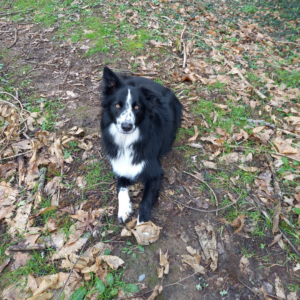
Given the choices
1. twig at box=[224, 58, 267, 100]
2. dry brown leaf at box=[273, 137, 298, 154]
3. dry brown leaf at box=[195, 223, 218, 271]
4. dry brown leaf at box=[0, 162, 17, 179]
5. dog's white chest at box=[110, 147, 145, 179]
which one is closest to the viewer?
dry brown leaf at box=[195, 223, 218, 271]

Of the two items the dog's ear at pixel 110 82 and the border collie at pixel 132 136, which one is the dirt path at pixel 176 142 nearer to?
the border collie at pixel 132 136

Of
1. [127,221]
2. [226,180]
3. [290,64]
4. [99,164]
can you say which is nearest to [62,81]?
[99,164]

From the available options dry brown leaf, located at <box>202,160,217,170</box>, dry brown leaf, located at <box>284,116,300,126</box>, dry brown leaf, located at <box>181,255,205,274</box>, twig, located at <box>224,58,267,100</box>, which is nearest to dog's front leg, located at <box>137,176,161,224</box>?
dry brown leaf, located at <box>181,255,205,274</box>

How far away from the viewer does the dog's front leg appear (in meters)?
2.84

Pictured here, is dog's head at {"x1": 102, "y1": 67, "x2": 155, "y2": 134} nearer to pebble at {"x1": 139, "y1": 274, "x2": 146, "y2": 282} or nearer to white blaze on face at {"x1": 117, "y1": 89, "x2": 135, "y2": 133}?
white blaze on face at {"x1": 117, "y1": 89, "x2": 135, "y2": 133}

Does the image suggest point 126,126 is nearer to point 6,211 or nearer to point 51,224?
point 51,224

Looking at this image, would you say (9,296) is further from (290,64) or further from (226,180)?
(290,64)

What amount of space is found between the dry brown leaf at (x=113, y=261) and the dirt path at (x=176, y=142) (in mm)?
78

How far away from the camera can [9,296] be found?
87.0 inches

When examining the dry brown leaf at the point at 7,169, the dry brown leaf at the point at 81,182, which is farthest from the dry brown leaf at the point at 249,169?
the dry brown leaf at the point at 7,169

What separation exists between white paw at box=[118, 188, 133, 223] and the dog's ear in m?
1.43

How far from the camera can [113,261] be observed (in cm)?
243

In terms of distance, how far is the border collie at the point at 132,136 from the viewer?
282 cm

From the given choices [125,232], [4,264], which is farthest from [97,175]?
[4,264]
